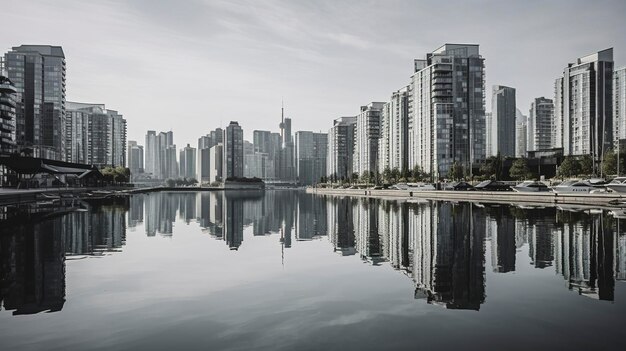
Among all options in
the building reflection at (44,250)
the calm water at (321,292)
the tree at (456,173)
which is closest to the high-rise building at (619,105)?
the tree at (456,173)

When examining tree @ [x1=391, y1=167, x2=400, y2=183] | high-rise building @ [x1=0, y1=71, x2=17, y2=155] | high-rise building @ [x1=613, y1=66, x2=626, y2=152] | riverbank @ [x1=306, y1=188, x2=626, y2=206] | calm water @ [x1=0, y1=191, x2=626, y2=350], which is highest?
high-rise building @ [x1=613, y1=66, x2=626, y2=152]

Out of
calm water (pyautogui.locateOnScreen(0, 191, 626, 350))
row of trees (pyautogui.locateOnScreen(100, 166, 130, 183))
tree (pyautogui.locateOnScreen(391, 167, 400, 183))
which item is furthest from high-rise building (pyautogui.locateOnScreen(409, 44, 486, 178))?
calm water (pyautogui.locateOnScreen(0, 191, 626, 350))

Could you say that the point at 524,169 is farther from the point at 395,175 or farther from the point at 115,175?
the point at 115,175

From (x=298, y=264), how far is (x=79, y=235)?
58.9 feet

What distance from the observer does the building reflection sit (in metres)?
14.8

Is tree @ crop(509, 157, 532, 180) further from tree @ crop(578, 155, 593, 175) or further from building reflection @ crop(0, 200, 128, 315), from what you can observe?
building reflection @ crop(0, 200, 128, 315)

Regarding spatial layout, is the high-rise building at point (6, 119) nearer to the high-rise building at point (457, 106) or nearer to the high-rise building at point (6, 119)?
the high-rise building at point (6, 119)

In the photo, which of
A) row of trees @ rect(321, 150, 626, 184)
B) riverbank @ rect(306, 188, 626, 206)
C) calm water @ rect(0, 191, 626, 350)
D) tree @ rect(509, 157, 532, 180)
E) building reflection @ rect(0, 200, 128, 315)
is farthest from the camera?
tree @ rect(509, 157, 532, 180)

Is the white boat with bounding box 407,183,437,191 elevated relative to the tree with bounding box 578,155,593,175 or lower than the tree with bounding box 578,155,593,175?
lower

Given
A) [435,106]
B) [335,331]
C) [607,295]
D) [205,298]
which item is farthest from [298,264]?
[435,106]

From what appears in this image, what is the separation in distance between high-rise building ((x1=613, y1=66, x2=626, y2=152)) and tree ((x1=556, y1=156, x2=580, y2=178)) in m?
79.2

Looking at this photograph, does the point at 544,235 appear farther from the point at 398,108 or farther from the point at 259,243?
the point at 398,108

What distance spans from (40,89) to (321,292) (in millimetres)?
171145

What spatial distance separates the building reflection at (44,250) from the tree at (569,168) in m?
91.0
